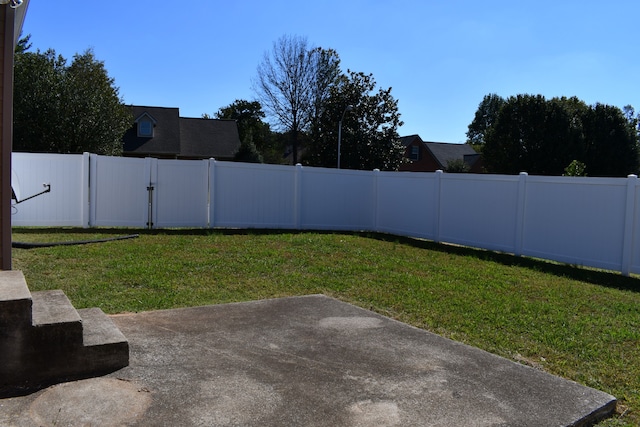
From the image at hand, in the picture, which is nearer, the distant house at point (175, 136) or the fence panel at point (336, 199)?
the fence panel at point (336, 199)

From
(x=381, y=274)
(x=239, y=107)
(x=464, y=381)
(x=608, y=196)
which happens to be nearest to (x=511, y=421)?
(x=464, y=381)

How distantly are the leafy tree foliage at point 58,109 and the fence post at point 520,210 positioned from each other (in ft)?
63.7

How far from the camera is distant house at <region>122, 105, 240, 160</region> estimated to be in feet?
108

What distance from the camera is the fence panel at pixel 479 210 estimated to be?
11.4 meters

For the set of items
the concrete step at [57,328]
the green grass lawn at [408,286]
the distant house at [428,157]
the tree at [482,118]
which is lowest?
the green grass lawn at [408,286]

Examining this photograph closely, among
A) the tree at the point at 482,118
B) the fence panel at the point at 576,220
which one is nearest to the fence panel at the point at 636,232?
the fence panel at the point at 576,220

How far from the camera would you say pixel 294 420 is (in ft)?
10.9

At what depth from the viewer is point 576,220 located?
10.1 m

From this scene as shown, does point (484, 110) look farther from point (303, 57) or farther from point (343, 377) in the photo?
point (343, 377)

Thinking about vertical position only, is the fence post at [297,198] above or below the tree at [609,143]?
below

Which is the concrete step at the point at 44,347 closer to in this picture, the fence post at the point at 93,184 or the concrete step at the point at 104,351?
the concrete step at the point at 104,351

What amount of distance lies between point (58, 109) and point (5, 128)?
63.6 ft

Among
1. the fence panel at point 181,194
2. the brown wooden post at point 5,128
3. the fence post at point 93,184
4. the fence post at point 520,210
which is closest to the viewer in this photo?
the brown wooden post at point 5,128

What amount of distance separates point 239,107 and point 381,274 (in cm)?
5976
